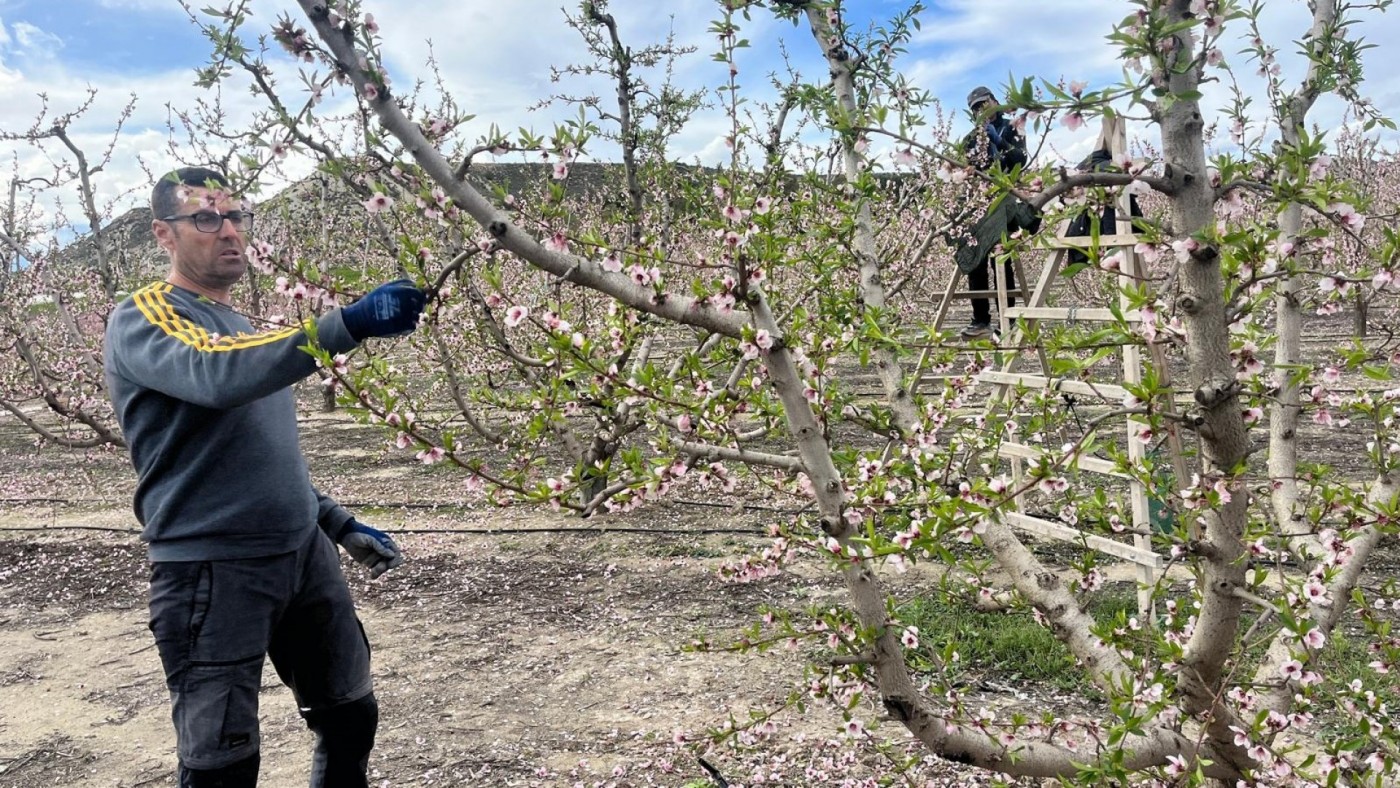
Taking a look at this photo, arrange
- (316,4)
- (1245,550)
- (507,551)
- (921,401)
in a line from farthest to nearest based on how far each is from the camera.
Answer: (507,551) < (921,401) < (1245,550) < (316,4)

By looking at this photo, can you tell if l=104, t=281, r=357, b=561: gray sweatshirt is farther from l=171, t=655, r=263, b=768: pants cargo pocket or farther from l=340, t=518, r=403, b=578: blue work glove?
l=340, t=518, r=403, b=578: blue work glove

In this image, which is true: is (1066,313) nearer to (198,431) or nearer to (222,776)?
(198,431)

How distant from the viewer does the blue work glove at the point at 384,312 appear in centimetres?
218

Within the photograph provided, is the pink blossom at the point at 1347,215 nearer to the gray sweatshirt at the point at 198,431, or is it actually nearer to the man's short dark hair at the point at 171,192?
the gray sweatshirt at the point at 198,431

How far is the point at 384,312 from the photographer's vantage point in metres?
2.19

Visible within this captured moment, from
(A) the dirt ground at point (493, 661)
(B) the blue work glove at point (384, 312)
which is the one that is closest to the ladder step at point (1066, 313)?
(A) the dirt ground at point (493, 661)

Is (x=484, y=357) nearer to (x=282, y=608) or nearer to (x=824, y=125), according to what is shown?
(x=282, y=608)

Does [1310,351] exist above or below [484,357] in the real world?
below

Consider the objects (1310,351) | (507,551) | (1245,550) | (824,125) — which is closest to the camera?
(1245,550)

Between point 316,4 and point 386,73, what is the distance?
0.18m

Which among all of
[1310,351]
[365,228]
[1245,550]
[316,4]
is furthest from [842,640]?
[1310,351]

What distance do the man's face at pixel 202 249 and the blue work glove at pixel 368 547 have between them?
948 mm

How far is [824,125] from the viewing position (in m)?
2.34

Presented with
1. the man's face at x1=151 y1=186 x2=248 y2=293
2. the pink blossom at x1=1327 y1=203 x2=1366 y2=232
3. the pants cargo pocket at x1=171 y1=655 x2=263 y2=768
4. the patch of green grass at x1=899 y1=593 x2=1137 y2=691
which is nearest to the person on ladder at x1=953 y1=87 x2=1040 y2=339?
the pink blossom at x1=1327 y1=203 x2=1366 y2=232
